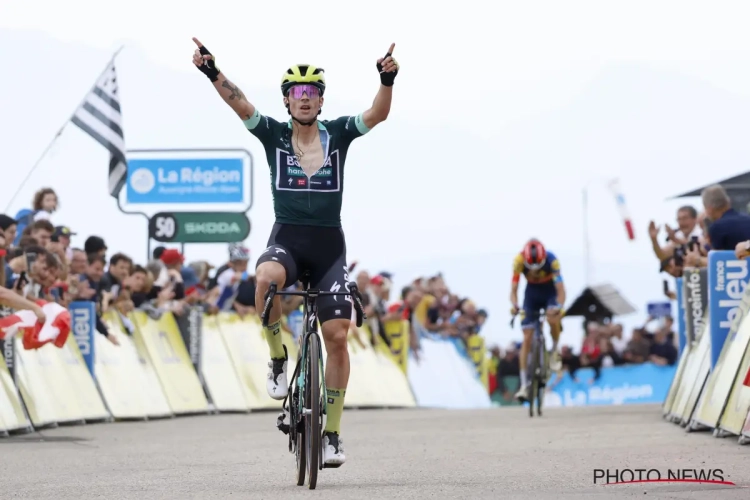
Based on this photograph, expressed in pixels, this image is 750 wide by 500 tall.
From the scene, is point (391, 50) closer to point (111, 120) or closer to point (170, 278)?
point (170, 278)

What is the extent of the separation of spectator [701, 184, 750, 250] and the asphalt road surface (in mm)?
1831

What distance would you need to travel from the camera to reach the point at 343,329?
9.52m

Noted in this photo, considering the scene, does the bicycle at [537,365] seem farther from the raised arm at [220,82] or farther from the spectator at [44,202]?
the raised arm at [220,82]

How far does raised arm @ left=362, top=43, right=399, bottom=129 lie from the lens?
9664mm

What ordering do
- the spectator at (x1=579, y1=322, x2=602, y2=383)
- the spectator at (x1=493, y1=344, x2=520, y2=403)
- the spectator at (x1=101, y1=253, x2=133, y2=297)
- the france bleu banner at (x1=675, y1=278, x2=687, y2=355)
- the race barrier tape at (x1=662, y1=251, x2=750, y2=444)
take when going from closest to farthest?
the race barrier tape at (x1=662, y1=251, x2=750, y2=444), the france bleu banner at (x1=675, y1=278, x2=687, y2=355), the spectator at (x1=101, y1=253, x2=133, y2=297), the spectator at (x1=579, y1=322, x2=602, y2=383), the spectator at (x1=493, y1=344, x2=520, y2=403)

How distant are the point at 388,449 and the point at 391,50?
454 cm

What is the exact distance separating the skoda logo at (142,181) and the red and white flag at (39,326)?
1269cm

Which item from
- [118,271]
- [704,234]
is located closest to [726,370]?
[704,234]

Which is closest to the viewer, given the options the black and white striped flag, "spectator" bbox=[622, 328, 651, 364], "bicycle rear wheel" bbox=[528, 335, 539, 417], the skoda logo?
"bicycle rear wheel" bbox=[528, 335, 539, 417]

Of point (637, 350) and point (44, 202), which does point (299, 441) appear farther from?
point (637, 350)

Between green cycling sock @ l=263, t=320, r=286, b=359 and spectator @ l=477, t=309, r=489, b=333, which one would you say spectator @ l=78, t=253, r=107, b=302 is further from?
spectator @ l=477, t=309, r=489, b=333

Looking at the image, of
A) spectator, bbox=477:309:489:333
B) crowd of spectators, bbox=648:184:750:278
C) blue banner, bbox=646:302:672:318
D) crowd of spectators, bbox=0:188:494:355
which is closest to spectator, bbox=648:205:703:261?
crowd of spectators, bbox=648:184:750:278

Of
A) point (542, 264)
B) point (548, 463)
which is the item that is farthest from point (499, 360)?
point (548, 463)

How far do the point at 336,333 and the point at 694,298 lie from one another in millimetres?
8021
